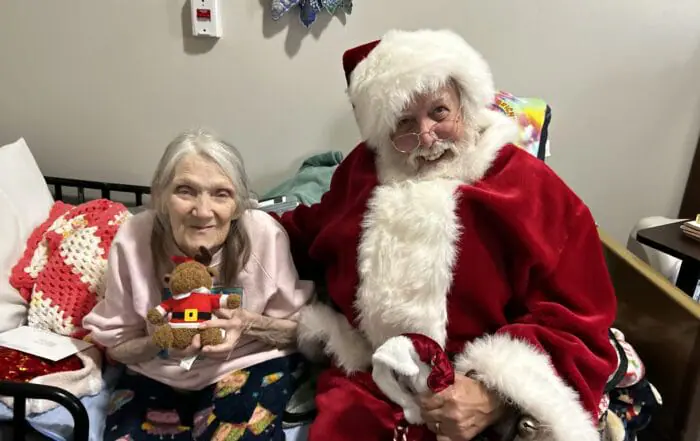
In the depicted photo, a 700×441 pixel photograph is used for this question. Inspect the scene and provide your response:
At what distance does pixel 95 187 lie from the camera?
192cm

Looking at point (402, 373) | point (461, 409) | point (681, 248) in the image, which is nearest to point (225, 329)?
point (402, 373)

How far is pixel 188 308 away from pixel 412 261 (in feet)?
1.34

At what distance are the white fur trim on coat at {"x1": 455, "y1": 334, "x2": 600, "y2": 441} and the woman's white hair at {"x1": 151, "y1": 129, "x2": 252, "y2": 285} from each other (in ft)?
1.70

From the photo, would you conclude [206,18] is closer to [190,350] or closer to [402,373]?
[190,350]

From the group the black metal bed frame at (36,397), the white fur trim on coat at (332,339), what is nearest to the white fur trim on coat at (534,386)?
the white fur trim on coat at (332,339)

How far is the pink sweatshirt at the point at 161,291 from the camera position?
1.20 metres

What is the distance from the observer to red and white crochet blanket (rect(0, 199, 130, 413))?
1270 millimetres

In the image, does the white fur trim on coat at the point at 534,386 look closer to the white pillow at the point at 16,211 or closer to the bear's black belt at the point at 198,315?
the bear's black belt at the point at 198,315

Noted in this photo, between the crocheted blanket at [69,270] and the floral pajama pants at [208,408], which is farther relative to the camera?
the crocheted blanket at [69,270]

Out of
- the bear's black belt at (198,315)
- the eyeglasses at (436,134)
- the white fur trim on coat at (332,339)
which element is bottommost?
the white fur trim on coat at (332,339)

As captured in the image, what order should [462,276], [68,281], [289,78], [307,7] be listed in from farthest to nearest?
[289,78] → [307,7] → [68,281] → [462,276]

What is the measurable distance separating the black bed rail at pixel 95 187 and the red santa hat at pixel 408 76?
3.32 feet

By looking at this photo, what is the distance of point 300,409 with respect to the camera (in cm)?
125

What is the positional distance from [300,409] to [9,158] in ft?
3.58
